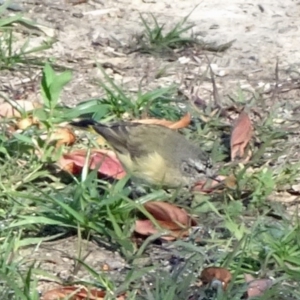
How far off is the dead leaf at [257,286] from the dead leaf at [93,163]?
3.47ft

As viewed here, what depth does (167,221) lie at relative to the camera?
4348 millimetres

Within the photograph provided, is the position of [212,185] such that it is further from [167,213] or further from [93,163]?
[93,163]

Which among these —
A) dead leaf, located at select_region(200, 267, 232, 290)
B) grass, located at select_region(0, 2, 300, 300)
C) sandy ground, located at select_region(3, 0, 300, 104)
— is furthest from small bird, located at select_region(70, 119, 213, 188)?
Result: dead leaf, located at select_region(200, 267, 232, 290)

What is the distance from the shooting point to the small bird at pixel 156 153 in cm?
475

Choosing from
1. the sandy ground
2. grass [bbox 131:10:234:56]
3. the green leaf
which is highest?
the green leaf

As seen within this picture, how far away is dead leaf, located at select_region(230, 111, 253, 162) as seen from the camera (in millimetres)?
4992

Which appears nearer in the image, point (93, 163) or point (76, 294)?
point (76, 294)

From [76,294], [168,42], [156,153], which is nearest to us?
[76,294]

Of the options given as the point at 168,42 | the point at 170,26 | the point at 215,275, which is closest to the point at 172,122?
the point at 168,42

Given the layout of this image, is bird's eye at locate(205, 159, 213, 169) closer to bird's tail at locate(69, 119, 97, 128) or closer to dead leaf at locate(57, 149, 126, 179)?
dead leaf at locate(57, 149, 126, 179)

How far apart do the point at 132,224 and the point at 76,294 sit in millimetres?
519

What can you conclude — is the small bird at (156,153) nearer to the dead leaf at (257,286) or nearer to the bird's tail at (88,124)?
the bird's tail at (88,124)

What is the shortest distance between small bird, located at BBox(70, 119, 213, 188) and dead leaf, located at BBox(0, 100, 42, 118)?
1.34ft

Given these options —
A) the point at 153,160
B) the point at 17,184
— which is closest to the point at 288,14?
the point at 153,160
